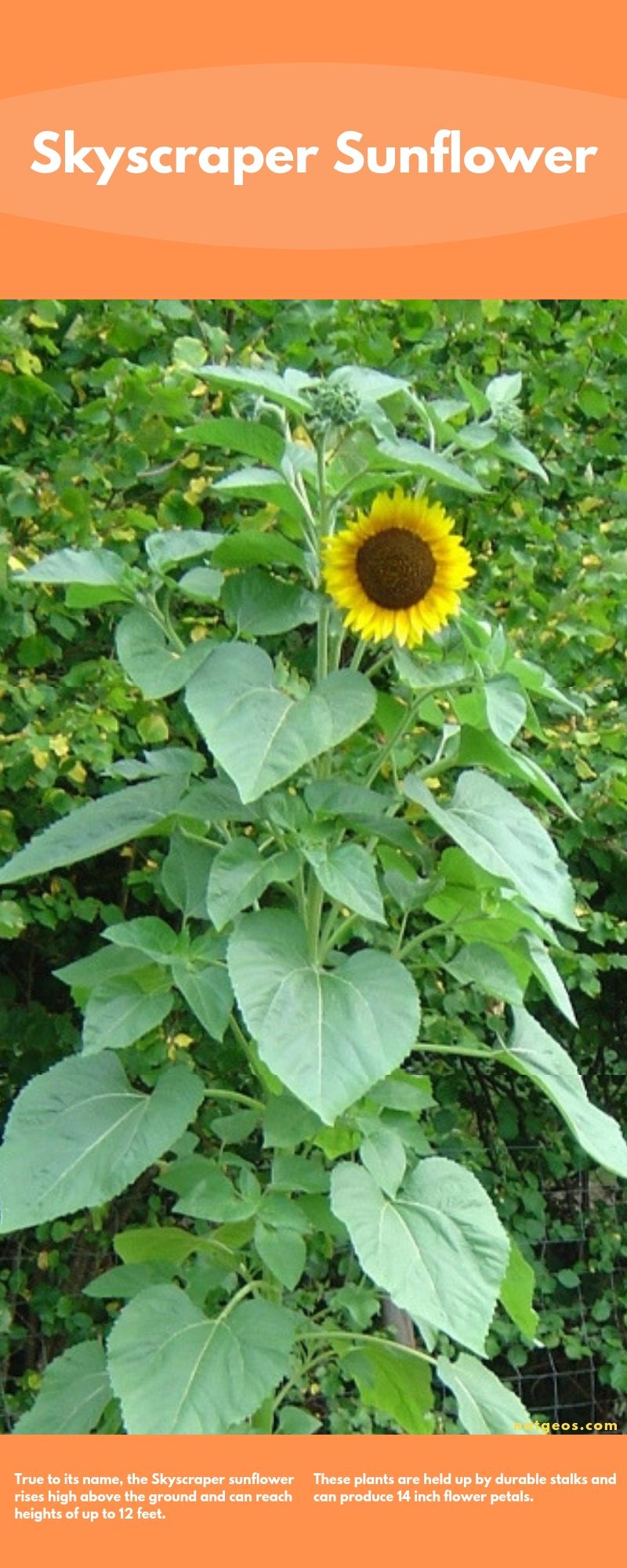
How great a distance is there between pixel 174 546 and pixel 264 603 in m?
0.12

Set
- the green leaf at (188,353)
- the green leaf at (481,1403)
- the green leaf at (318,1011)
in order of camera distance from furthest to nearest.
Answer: the green leaf at (188,353) → the green leaf at (481,1403) → the green leaf at (318,1011)

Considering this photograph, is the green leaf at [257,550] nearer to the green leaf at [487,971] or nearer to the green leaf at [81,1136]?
the green leaf at [487,971]

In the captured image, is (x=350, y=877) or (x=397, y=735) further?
(x=397, y=735)

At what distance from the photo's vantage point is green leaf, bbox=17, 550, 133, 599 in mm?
1766

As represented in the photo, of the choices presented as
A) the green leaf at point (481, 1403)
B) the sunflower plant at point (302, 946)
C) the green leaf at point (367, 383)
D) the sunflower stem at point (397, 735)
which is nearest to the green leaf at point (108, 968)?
the sunflower plant at point (302, 946)

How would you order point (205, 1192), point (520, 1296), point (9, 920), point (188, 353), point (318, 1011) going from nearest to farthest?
point (318, 1011) → point (205, 1192) → point (520, 1296) → point (9, 920) → point (188, 353)

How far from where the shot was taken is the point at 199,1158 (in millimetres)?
1851

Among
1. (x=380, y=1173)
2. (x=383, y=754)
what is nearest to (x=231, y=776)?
(x=383, y=754)

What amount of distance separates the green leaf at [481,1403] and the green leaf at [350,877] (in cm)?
55

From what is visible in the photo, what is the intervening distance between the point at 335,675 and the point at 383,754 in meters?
0.12

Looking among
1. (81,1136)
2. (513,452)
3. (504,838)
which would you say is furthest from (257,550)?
(81,1136)

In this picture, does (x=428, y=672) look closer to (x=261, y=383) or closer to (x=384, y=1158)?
(x=261, y=383)

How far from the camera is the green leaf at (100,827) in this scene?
72.6 inches

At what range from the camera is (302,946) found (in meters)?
1.78
